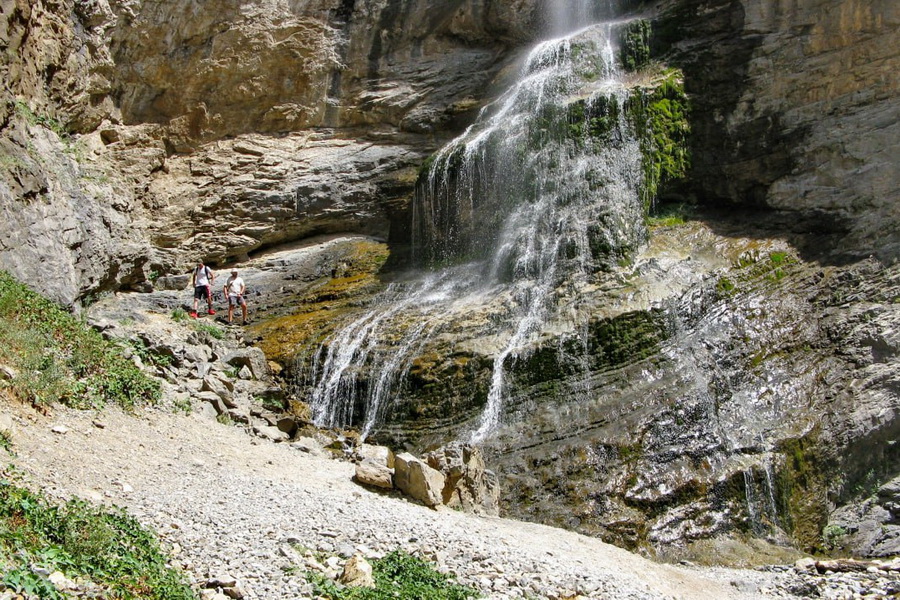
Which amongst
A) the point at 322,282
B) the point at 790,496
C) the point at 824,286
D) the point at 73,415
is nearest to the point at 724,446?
the point at 790,496

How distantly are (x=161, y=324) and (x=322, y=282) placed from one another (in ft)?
22.4

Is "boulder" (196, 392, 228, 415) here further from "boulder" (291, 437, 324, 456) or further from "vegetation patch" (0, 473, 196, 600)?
"vegetation patch" (0, 473, 196, 600)

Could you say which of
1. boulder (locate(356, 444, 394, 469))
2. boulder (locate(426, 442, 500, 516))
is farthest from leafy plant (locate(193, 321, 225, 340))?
boulder (locate(426, 442, 500, 516))

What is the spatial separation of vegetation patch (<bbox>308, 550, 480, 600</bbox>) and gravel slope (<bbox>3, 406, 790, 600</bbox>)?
183 mm

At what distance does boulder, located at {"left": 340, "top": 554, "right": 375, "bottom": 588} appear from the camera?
715cm

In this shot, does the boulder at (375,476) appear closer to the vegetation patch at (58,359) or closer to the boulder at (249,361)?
the vegetation patch at (58,359)

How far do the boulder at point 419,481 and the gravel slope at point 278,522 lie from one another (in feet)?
0.83

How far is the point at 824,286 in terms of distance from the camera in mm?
16156

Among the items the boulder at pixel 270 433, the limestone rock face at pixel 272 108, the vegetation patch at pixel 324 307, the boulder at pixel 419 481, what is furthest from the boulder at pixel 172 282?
the boulder at pixel 419 481

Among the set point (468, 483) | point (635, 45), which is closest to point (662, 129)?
point (635, 45)

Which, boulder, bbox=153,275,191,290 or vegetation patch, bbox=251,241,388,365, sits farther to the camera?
boulder, bbox=153,275,191,290

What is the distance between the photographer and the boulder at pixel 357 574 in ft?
23.5

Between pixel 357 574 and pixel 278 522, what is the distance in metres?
1.37

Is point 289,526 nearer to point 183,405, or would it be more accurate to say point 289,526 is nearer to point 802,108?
point 183,405
